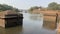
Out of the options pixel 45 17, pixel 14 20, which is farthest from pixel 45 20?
pixel 14 20

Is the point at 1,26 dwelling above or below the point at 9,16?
below

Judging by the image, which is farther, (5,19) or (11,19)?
(11,19)

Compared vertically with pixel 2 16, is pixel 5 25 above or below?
below

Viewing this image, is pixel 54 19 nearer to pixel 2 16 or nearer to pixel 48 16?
pixel 48 16

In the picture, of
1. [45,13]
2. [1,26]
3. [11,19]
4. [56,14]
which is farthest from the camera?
[45,13]

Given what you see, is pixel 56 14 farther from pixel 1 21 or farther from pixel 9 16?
pixel 1 21

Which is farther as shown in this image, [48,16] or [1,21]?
[48,16]

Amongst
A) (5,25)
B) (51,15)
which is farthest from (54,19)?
(5,25)

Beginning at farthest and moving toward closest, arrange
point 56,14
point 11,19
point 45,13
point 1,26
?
1. point 45,13
2. point 56,14
3. point 11,19
4. point 1,26

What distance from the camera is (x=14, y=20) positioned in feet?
49.6

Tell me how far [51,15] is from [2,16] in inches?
330

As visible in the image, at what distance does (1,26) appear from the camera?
44.1 ft

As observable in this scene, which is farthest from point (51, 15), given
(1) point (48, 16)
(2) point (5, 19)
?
(2) point (5, 19)

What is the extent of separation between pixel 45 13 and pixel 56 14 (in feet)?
6.80
